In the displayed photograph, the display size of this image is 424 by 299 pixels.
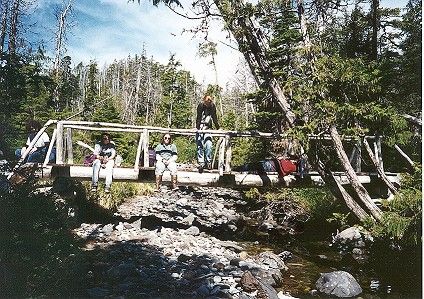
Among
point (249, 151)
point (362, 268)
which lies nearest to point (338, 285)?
point (362, 268)

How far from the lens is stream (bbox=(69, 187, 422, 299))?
471 centimetres

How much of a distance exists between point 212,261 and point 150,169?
6.14 feet

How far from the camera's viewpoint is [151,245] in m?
6.48

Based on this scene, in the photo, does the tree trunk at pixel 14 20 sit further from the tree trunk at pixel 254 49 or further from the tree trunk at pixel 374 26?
the tree trunk at pixel 374 26

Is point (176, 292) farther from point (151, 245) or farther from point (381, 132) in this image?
point (381, 132)

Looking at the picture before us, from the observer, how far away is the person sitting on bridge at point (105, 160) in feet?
21.0

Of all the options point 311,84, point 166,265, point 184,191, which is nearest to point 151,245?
point 166,265

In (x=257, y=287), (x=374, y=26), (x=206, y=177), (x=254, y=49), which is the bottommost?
(x=257, y=287)

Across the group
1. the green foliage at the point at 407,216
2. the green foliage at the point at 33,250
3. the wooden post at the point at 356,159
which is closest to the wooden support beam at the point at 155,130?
the wooden post at the point at 356,159

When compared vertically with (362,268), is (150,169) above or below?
above

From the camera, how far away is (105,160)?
6.46 m

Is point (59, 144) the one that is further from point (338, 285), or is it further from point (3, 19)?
point (338, 285)

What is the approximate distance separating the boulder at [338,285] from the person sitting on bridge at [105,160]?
11.4 ft

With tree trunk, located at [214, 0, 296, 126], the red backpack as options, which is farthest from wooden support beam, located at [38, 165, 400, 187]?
tree trunk, located at [214, 0, 296, 126]
